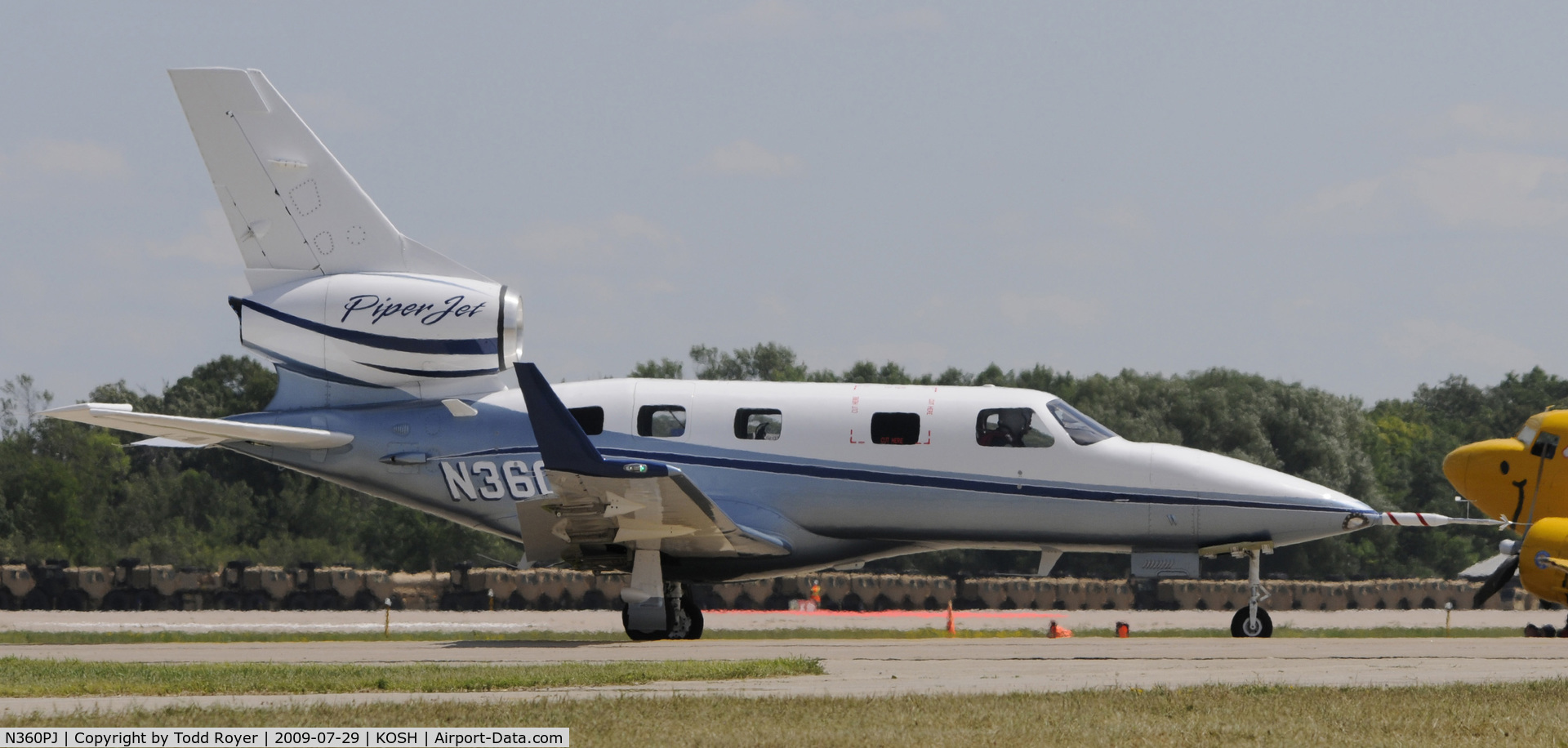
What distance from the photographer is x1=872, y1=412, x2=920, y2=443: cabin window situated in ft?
64.0

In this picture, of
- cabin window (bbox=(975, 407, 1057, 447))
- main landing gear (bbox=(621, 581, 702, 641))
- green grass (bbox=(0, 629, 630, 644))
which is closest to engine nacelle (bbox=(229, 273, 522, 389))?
main landing gear (bbox=(621, 581, 702, 641))

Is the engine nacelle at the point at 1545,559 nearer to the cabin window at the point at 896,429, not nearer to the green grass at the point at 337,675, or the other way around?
the cabin window at the point at 896,429

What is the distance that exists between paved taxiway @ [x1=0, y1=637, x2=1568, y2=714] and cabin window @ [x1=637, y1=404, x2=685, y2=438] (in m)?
2.64

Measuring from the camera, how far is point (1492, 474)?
20703 mm

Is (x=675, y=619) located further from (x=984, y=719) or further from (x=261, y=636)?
(x=984, y=719)

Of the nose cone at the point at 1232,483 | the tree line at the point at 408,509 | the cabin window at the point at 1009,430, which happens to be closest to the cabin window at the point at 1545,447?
the nose cone at the point at 1232,483

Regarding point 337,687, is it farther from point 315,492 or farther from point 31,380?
point 31,380

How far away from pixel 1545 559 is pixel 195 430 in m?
16.2

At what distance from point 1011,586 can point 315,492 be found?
22052 millimetres

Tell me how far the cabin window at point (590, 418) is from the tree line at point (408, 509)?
2262 cm

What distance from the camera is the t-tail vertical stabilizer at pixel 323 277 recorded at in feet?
65.5

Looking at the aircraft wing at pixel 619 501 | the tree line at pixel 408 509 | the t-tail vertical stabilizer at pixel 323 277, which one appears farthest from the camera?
the tree line at pixel 408 509

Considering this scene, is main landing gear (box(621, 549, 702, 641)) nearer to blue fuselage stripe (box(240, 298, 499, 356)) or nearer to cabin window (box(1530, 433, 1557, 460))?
blue fuselage stripe (box(240, 298, 499, 356))
